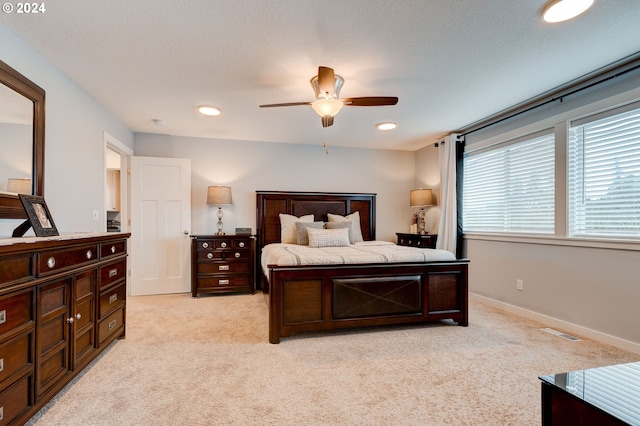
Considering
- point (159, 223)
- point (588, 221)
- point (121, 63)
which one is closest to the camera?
point (121, 63)

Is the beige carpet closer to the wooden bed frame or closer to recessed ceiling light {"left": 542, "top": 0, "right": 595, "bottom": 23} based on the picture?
the wooden bed frame

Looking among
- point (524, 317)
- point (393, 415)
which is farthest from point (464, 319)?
point (393, 415)

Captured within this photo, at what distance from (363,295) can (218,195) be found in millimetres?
2738

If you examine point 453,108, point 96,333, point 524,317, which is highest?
point 453,108

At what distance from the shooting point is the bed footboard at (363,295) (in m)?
2.72

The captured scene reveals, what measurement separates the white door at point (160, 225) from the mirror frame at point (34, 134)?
211 cm

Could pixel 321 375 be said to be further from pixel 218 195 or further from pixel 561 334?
pixel 218 195

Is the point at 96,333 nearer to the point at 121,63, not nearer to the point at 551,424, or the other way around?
the point at 121,63

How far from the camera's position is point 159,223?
4445 millimetres

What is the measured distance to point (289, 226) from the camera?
460 centimetres

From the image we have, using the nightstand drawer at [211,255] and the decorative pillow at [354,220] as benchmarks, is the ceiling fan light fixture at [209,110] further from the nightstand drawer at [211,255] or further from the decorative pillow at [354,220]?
the decorative pillow at [354,220]

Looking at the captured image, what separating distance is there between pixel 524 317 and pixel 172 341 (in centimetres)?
374

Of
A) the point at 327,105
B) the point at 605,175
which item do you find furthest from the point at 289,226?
the point at 605,175

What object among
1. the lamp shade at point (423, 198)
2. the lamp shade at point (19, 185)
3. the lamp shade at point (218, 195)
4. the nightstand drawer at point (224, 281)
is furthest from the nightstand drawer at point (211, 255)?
the lamp shade at point (423, 198)
